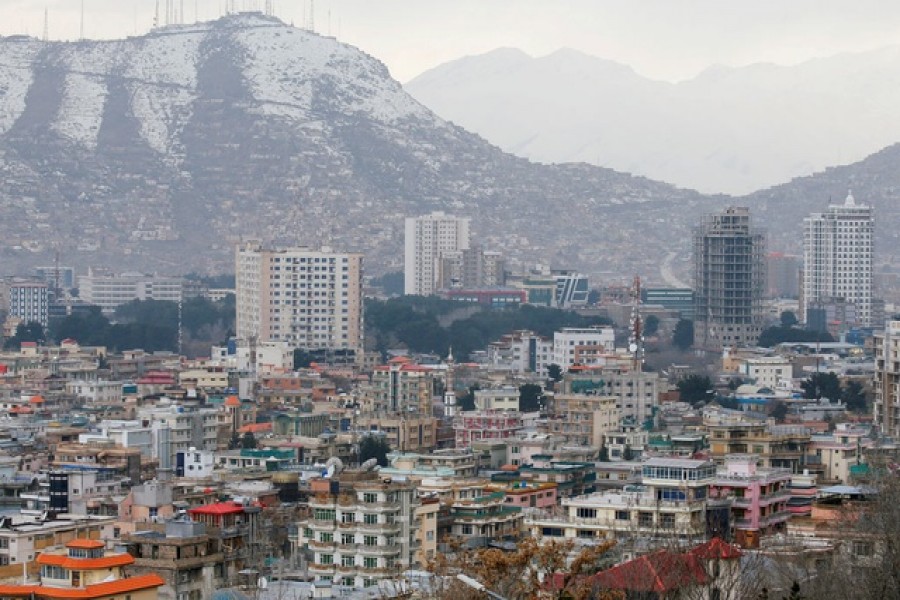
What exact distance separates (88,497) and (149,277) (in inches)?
3251

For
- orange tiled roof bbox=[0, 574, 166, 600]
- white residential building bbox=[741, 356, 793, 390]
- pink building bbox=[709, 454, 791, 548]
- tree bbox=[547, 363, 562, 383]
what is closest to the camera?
orange tiled roof bbox=[0, 574, 166, 600]

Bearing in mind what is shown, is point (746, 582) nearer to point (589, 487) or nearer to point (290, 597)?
point (290, 597)

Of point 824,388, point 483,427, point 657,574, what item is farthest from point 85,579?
point 824,388

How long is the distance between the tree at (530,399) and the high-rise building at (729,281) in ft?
102

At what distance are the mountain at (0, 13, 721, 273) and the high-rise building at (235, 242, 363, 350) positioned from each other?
185 feet

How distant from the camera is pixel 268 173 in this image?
537 feet

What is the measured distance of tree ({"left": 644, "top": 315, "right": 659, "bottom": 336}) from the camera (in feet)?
346

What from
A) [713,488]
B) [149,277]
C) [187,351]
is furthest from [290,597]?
[149,277]

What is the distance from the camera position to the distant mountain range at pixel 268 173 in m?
155

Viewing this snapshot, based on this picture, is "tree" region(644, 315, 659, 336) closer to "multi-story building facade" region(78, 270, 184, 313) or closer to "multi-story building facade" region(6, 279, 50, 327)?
"multi-story building facade" region(6, 279, 50, 327)

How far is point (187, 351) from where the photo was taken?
307 feet

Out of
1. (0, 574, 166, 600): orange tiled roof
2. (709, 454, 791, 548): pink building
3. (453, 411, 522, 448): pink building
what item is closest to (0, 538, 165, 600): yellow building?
(0, 574, 166, 600): orange tiled roof

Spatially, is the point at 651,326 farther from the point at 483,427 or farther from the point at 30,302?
the point at 483,427

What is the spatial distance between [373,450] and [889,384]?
421 inches
